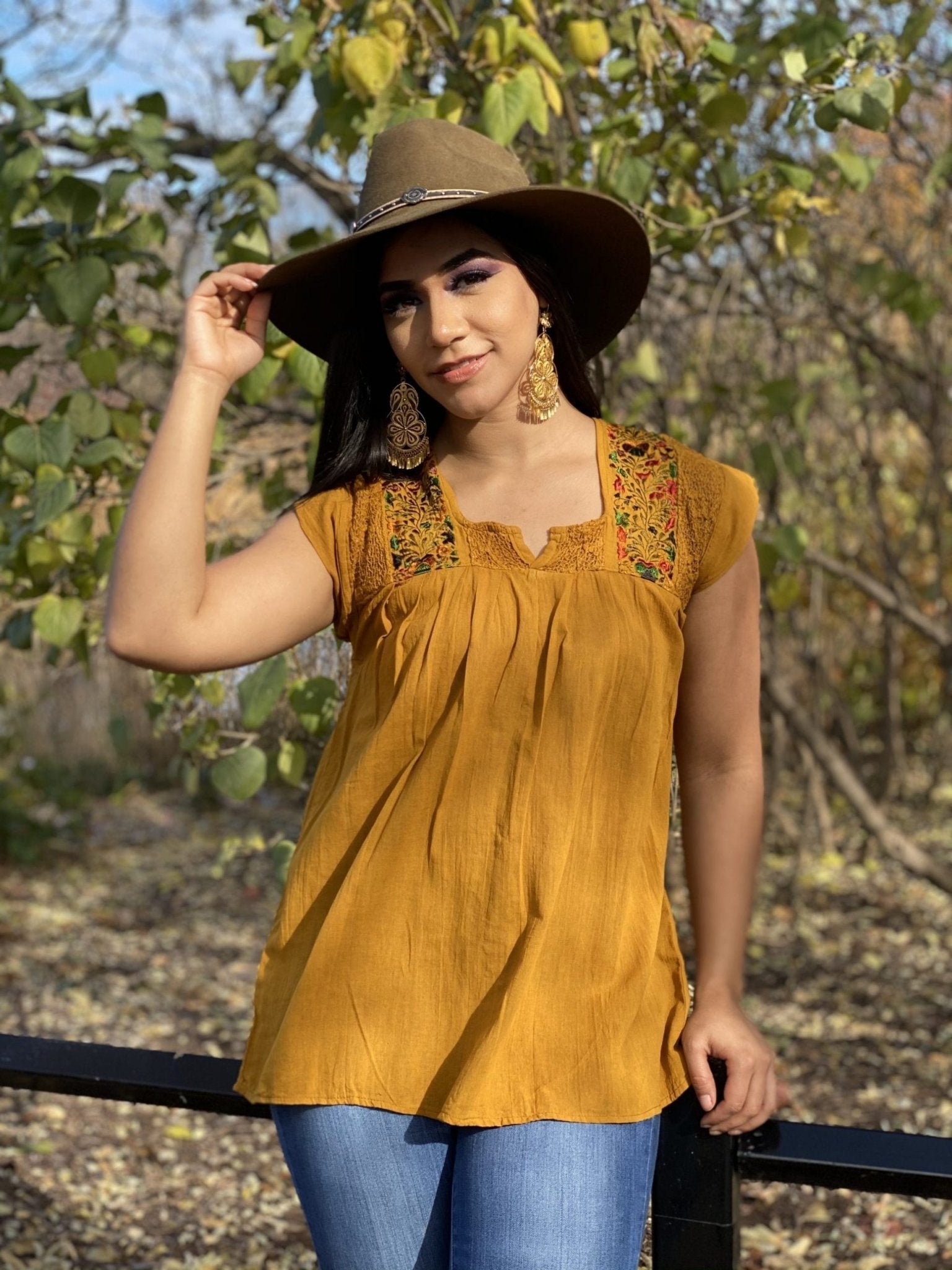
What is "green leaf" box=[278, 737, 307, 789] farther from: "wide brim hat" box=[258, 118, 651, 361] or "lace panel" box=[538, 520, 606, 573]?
"lace panel" box=[538, 520, 606, 573]

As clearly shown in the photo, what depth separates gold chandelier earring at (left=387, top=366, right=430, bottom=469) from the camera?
67.9 inches

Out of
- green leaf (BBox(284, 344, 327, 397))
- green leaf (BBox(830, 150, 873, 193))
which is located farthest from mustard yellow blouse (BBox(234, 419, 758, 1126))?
green leaf (BBox(830, 150, 873, 193))

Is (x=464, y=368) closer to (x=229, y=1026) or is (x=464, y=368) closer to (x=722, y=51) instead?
(x=722, y=51)

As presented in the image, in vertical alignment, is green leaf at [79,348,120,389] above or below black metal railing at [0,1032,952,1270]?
above

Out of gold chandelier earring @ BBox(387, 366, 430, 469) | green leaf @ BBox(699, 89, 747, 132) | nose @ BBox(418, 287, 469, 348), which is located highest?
green leaf @ BBox(699, 89, 747, 132)

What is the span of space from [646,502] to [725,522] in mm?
92

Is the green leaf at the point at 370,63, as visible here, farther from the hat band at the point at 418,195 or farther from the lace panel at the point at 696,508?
the lace panel at the point at 696,508

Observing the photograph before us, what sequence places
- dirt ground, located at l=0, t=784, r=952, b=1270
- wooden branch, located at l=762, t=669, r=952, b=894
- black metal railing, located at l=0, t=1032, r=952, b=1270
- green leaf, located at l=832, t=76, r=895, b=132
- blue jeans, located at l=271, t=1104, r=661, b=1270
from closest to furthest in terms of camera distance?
blue jeans, located at l=271, t=1104, r=661, b=1270
black metal railing, located at l=0, t=1032, r=952, b=1270
green leaf, located at l=832, t=76, r=895, b=132
dirt ground, located at l=0, t=784, r=952, b=1270
wooden branch, located at l=762, t=669, r=952, b=894

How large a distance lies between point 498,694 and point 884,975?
10.1ft

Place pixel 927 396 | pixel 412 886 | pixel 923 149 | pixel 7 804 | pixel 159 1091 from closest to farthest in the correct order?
pixel 412 886, pixel 159 1091, pixel 923 149, pixel 927 396, pixel 7 804

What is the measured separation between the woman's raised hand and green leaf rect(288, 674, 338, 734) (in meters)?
0.75

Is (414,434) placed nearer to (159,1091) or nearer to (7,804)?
(159,1091)

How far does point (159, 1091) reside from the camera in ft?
6.08

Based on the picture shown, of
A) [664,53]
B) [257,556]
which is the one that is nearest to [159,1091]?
[257,556]
